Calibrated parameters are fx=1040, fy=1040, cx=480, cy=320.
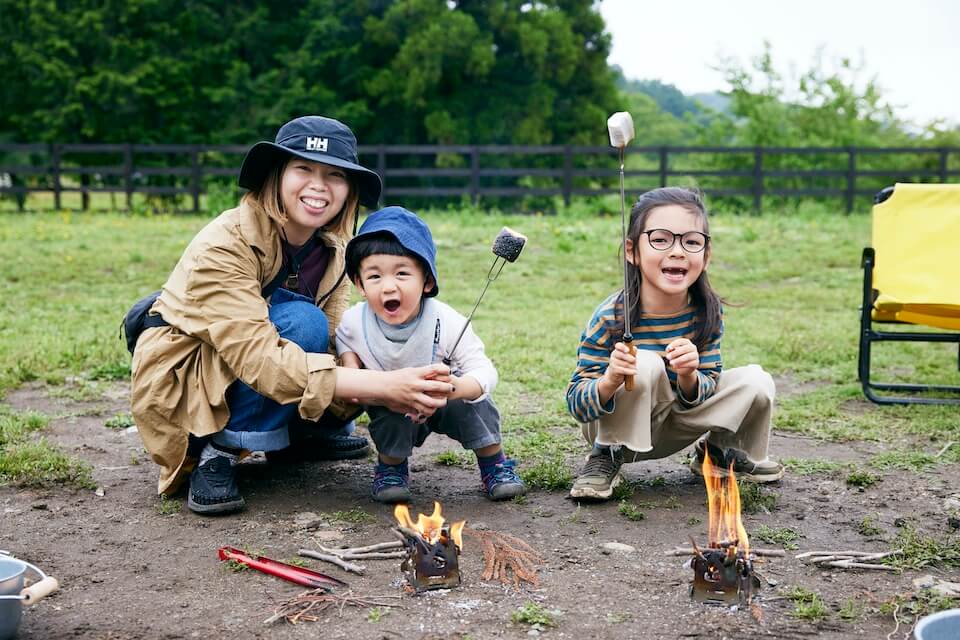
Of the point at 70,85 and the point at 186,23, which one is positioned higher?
the point at 186,23

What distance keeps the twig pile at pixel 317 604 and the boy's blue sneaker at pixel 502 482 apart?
89 centimetres

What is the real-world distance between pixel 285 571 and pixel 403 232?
1.10m

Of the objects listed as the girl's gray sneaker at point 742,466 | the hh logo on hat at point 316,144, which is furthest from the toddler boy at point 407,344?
the girl's gray sneaker at point 742,466

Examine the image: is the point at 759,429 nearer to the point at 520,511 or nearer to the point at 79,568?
the point at 520,511

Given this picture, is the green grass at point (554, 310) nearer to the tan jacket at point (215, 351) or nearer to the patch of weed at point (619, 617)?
the tan jacket at point (215, 351)

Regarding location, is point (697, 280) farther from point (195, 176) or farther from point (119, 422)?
point (195, 176)

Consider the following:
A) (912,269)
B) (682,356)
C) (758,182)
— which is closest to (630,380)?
(682,356)

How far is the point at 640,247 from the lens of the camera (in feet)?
11.4

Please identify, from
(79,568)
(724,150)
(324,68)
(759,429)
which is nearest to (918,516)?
(759,429)

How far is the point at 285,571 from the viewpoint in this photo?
2.74 metres

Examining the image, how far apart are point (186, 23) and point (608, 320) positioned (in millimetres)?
21561

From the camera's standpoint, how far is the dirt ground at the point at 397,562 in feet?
8.11

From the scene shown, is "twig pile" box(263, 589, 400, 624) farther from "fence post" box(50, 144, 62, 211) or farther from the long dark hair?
"fence post" box(50, 144, 62, 211)

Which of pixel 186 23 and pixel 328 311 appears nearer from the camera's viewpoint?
pixel 328 311
